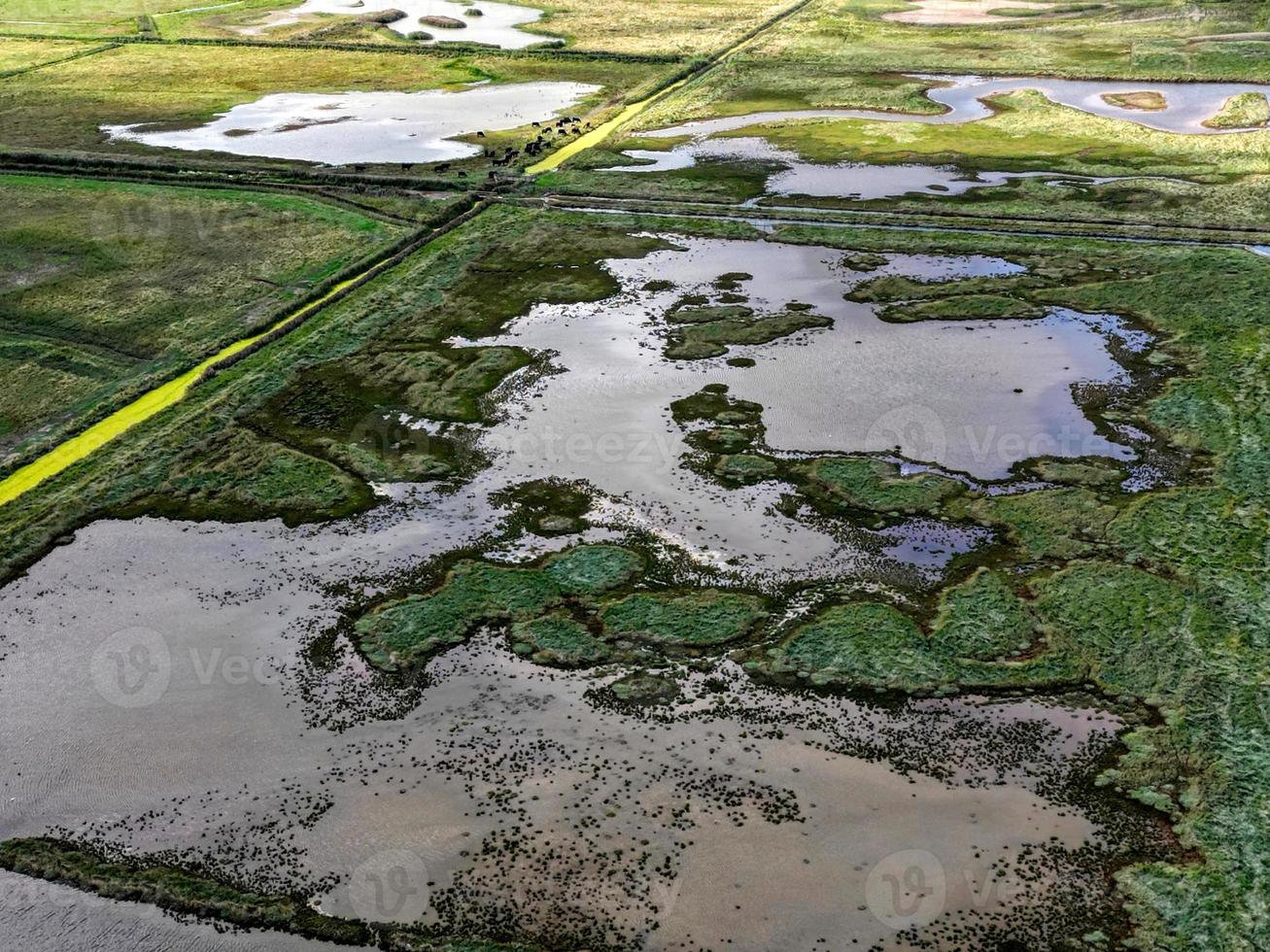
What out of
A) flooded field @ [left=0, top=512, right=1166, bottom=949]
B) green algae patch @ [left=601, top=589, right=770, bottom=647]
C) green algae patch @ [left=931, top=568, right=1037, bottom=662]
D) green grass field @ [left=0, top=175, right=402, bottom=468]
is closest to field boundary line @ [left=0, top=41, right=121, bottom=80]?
green grass field @ [left=0, top=175, right=402, bottom=468]

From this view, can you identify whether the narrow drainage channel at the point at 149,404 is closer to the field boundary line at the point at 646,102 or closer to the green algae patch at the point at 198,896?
the green algae patch at the point at 198,896

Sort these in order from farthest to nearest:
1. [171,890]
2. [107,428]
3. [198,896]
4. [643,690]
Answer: [107,428] → [643,690] → [171,890] → [198,896]

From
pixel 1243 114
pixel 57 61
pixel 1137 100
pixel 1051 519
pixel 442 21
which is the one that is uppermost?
pixel 442 21
